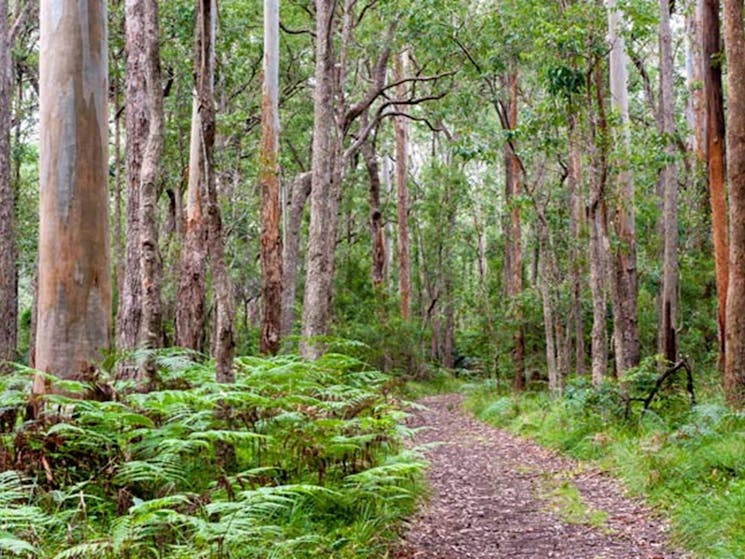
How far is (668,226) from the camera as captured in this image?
14.0 metres

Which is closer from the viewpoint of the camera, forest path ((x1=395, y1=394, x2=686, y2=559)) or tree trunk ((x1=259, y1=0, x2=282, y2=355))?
forest path ((x1=395, y1=394, x2=686, y2=559))

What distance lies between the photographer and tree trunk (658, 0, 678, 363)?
13492 mm

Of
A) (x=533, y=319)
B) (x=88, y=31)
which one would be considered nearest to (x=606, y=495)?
(x=88, y=31)

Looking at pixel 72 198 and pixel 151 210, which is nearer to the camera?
pixel 72 198

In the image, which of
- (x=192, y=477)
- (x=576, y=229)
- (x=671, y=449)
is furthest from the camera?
(x=576, y=229)

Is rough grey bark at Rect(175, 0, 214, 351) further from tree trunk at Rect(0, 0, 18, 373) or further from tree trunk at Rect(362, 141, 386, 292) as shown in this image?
tree trunk at Rect(362, 141, 386, 292)

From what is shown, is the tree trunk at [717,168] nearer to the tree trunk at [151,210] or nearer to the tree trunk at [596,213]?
the tree trunk at [596,213]

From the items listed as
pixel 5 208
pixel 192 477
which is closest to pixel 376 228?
pixel 5 208

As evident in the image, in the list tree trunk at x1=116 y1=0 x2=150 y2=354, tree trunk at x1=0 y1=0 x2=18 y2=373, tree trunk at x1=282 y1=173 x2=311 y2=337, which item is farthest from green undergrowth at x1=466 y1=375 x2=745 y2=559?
tree trunk at x1=0 y1=0 x2=18 y2=373

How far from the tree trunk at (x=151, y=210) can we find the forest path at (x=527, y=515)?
118 inches

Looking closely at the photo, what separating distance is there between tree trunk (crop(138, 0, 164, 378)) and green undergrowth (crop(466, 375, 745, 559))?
491 cm

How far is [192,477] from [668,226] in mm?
11526

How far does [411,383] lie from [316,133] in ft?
36.9

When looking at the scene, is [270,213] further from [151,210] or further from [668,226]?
[668,226]
